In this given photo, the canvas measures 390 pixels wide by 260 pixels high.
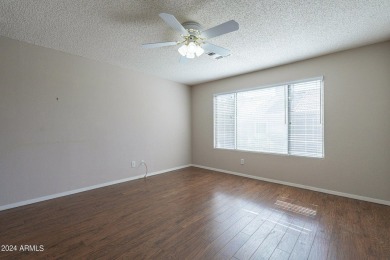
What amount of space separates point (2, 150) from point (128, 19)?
2.56 meters

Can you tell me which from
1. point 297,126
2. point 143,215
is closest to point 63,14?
point 143,215

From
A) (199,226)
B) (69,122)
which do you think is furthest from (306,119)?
(69,122)

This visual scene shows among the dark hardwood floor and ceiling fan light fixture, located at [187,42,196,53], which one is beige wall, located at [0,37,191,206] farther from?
ceiling fan light fixture, located at [187,42,196,53]

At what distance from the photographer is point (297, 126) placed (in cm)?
350

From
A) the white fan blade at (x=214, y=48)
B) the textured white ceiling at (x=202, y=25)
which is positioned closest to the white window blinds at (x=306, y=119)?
the textured white ceiling at (x=202, y=25)

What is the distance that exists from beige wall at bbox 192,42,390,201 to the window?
156 mm

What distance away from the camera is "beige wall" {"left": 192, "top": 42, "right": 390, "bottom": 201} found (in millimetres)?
2689

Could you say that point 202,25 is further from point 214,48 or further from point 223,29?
point 223,29

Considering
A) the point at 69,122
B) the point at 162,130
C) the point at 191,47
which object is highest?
the point at 191,47

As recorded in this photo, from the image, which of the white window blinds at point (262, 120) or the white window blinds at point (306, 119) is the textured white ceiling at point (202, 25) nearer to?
the white window blinds at point (306, 119)

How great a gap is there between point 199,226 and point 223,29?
7.37 feet

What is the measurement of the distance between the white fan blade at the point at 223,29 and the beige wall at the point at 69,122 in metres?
2.52

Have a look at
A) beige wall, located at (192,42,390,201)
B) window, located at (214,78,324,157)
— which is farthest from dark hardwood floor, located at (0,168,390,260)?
window, located at (214,78,324,157)

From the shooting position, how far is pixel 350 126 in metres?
2.93
